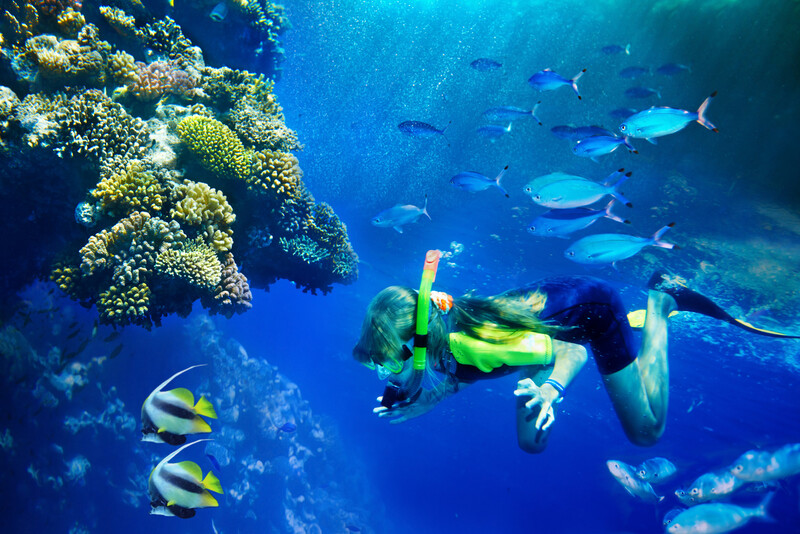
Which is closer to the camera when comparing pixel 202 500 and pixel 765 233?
pixel 202 500

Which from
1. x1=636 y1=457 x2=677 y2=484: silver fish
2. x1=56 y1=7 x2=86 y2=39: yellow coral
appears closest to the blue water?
x1=56 y1=7 x2=86 y2=39: yellow coral

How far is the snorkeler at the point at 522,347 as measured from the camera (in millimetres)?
2314

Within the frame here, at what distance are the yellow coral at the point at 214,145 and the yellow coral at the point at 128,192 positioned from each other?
67 cm

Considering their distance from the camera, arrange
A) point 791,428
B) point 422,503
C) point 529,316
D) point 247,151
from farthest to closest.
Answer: point 422,503 → point 791,428 → point 247,151 → point 529,316

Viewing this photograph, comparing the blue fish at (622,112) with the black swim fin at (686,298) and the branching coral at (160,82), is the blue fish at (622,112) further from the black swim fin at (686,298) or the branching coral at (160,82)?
the branching coral at (160,82)

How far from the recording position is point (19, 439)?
20.8 feet

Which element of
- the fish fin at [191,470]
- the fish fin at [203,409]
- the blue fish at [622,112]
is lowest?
the fish fin at [191,470]

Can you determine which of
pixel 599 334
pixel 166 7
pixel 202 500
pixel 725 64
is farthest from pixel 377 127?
pixel 202 500

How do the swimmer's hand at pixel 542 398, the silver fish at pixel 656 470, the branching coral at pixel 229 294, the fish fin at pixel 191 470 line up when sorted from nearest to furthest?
the swimmer's hand at pixel 542 398, the fish fin at pixel 191 470, the branching coral at pixel 229 294, the silver fish at pixel 656 470

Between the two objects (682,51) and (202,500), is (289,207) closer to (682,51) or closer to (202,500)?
(202,500)

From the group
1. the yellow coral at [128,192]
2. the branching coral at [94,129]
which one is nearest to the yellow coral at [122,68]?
the branching coral at [94,129]

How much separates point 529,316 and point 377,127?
A: 11.2 meters

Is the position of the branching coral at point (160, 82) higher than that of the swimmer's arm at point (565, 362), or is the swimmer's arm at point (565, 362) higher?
the branching coral at point (160, 82)

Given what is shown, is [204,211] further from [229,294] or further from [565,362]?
[565,362]
